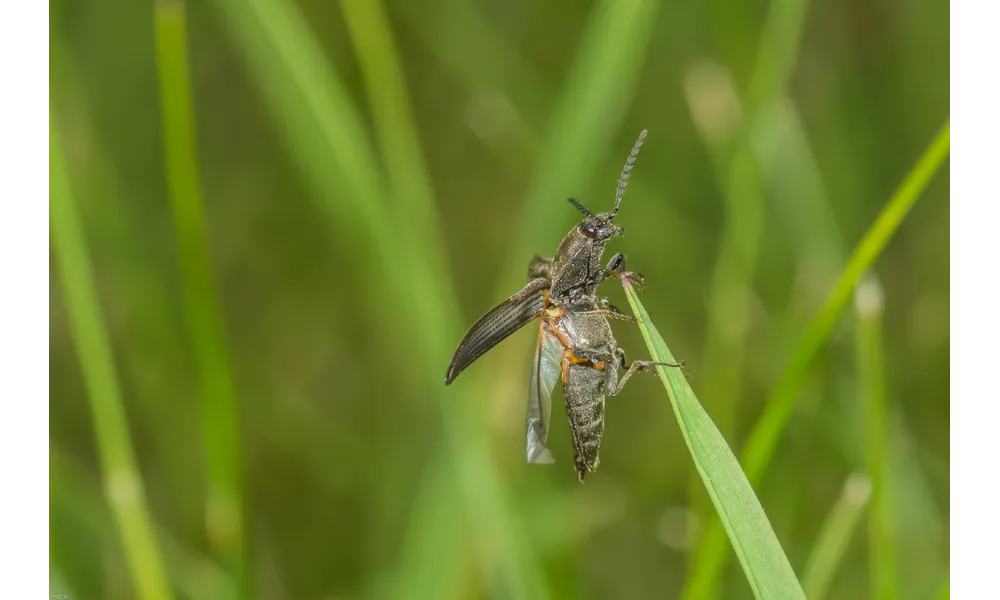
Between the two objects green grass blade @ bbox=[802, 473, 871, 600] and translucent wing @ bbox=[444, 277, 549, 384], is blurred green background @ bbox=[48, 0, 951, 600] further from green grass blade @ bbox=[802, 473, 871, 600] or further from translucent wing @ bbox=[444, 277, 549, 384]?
translucent wing @ bbox=[444, 277, 549, 384]

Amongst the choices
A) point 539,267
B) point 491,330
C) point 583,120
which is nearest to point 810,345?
point 491,330

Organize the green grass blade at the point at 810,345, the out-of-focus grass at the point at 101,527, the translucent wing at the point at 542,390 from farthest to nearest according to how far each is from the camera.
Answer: the out-of-focus grass at the point at 101,527 → the translucent wing at the point at 542,390 → the green grass blade at the point at 810,345

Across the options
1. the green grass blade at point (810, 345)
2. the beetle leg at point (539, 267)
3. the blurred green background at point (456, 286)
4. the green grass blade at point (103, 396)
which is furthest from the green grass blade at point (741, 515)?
the green grass blade at point (103, 396)

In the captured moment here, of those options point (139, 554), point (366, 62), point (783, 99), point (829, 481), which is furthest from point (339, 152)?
point (829, 481)

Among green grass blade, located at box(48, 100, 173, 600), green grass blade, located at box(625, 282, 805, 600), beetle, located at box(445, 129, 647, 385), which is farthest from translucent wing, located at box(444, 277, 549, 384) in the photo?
green grass blade, located at box(48, 100, 173, 600)

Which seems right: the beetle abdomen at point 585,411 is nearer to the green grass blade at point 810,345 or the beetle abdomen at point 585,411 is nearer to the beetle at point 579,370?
the beetle at point 579,370
